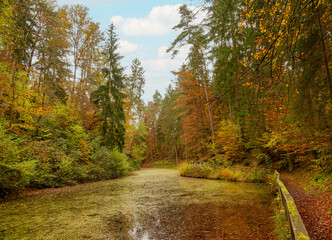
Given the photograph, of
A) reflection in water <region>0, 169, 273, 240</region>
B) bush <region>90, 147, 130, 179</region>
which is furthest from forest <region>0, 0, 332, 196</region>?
reflection in water <region>0, 169, 273, 240</region>

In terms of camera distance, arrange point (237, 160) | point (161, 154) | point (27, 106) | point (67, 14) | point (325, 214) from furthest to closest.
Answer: point (161, 154)
point (67, 14)
point (237, 160)
point (27, 106)
point (325, 214)

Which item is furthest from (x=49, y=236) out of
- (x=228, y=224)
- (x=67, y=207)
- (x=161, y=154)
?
(x=161, y=154)

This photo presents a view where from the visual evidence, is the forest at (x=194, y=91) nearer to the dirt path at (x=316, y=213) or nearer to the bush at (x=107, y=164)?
the bush at (x=107, y=164)

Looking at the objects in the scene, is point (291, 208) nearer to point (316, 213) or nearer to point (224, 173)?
point (316, 213)

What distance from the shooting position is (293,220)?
2.61 m

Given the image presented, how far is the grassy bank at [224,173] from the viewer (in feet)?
33.8

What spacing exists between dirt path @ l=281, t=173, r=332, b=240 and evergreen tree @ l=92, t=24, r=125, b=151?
15.0m

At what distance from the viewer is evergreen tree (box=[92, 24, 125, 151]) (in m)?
17.3

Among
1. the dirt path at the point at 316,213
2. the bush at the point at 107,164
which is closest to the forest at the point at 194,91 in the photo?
the bush at the point at 107,164

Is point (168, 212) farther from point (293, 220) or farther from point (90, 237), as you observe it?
point (293, 220)

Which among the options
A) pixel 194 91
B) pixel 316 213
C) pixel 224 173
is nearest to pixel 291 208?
pixel 316 213

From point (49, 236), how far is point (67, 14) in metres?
17.4

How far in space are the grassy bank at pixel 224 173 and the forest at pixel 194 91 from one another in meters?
1.62

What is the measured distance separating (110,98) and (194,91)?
28.4 feet
